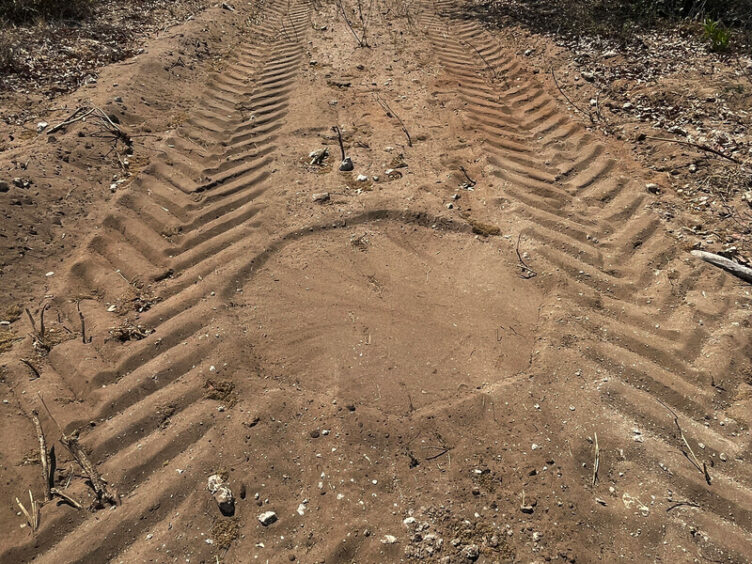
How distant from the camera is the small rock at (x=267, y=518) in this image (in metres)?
2.54

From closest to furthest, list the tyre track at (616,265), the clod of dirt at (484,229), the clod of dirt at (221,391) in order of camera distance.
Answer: the tyre track at (616,265) → the clod of dirt at (221,391) → the clod of dirt at (484,229)

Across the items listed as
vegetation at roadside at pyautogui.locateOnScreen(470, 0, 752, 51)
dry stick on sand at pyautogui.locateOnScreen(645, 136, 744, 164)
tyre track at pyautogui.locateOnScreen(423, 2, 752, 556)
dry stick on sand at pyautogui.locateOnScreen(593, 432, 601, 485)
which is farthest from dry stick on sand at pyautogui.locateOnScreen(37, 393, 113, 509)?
vegetation at roadside at pyautogui.locateOnScreen(470, 0, 752, 51)

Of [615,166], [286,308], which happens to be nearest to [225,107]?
[286,308]

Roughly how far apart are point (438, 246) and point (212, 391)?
2222 mm

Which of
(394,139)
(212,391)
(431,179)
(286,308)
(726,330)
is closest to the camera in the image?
(212,391)

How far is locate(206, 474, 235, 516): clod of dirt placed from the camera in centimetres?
258

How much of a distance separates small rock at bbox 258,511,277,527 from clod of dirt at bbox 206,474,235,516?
0.17 metres

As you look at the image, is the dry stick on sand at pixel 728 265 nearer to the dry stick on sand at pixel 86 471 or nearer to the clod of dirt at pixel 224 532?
the clod of dirt at pixel 224 532

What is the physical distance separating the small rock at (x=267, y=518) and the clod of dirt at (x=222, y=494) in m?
0.17

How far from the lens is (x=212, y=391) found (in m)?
3.09

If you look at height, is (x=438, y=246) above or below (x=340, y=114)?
below

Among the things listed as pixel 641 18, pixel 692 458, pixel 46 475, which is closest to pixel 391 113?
pixel 641 18

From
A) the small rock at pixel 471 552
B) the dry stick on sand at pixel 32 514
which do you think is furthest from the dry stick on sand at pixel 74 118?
the small rock at pixel 471 552

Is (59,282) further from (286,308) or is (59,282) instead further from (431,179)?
(431,179)
